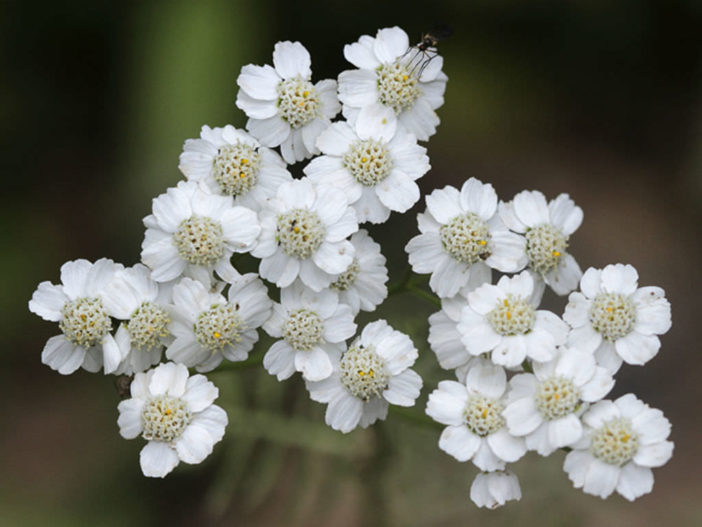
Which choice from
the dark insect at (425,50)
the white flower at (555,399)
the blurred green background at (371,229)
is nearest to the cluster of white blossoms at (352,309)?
the white flower at (555,399)

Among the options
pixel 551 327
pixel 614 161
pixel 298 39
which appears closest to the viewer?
pixel 551 327

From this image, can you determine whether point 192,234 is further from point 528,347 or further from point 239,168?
point 528,347

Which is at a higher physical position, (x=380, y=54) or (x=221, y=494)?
(x=380, y=54)

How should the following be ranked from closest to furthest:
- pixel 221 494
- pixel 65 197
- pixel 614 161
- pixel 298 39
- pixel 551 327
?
pixel 551 327
pixel 221 494
pixel 298 39
pixel 65 197
pixel 614 161

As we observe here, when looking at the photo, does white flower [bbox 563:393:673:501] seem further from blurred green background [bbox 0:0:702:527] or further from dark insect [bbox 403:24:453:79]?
dark insect [bbox 403:24:453:79]

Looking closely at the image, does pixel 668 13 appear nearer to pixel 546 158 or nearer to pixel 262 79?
pixel 546 158

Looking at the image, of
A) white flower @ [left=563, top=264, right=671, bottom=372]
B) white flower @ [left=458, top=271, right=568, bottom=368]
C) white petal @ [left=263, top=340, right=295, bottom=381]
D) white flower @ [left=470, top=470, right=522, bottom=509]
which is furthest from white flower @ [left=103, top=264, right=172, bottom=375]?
white flower @ [left=563, top=264, right=671, bottom=372]

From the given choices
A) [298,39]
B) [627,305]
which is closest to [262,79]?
[627,305]

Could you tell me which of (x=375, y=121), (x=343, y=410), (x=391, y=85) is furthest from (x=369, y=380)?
(x=391, y=85)
